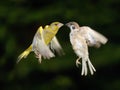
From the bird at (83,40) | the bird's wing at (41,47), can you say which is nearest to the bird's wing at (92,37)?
the bird at (83,40)

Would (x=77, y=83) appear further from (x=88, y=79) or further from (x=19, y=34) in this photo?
(x=19, y=34)

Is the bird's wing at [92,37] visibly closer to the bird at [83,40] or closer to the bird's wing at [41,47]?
the bird at [83,40]

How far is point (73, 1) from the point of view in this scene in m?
4.46

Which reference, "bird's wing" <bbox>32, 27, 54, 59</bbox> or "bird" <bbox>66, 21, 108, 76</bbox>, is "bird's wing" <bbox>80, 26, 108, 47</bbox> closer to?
"bird" <bbox>66, 21, 108, 76</bbox>

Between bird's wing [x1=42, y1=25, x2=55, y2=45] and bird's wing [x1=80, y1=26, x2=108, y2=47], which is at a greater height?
bird's wing [x1=42, y1=25, x2=55, y2=45]

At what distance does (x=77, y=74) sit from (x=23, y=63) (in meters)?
0.60

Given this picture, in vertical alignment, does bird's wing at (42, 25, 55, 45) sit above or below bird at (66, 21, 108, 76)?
above

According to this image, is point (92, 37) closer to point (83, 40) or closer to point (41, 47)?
point (83, 40)

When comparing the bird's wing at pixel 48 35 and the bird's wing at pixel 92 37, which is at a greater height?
the bird's wing at pixel 48 35

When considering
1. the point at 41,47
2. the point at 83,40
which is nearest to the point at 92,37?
the point at 83,40

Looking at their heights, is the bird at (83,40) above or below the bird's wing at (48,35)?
below

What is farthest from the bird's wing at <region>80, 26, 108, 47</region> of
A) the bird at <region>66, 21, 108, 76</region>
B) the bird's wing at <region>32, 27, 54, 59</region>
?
the bird's wing at <region>32, 27, 54, 59</region>

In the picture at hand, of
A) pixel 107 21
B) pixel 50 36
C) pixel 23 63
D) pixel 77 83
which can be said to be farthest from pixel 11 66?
pixel 50 36

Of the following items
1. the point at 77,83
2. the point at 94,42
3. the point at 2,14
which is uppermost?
the point at 2,14
